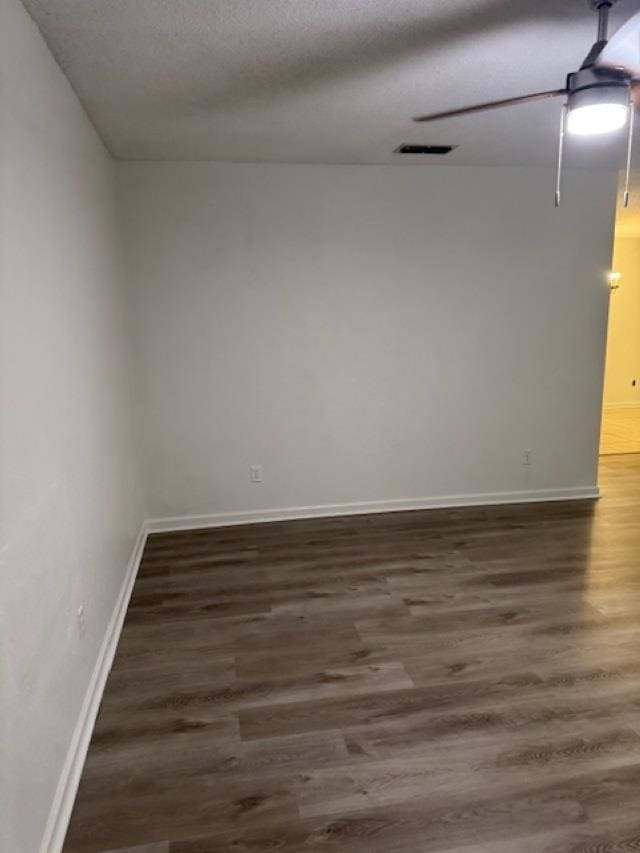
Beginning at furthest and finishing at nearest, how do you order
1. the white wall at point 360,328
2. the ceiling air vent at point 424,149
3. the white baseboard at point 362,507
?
the white baseboard at point 362,507 < the white wall at point 360,328 < the ceiling air vent at point 424,149

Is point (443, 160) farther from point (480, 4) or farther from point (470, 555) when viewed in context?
point (470, 555)

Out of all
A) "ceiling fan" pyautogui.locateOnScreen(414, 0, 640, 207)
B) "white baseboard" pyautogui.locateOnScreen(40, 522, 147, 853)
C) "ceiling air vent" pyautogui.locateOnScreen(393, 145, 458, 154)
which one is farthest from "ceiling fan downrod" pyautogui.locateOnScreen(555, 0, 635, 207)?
"white baseboard" pyautogui.locateOnScreen(40, 522, 147, 853)

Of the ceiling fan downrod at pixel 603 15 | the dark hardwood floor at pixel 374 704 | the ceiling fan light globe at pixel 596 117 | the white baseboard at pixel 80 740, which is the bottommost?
the dark hardwood floor at pixel 374 704

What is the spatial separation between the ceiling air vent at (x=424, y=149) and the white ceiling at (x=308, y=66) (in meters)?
0.13

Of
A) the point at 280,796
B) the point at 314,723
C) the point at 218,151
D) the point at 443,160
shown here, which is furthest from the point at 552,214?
the point at 280,796

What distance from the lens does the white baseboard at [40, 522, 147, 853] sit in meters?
1.57

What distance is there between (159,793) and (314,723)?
57 cm

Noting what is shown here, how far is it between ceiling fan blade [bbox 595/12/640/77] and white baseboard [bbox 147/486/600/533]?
10.2 ft

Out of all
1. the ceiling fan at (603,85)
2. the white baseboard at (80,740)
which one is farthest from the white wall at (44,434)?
the ceiling fan at (603,85)

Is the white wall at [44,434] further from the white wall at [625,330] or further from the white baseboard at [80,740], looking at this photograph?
the white wall at [625,330]

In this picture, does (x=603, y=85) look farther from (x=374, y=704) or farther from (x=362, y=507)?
(x=362, y=507)

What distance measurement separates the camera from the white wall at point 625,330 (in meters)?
7.71

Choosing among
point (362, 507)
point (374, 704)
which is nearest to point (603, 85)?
point (374, 704)

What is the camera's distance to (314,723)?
2053 mm
